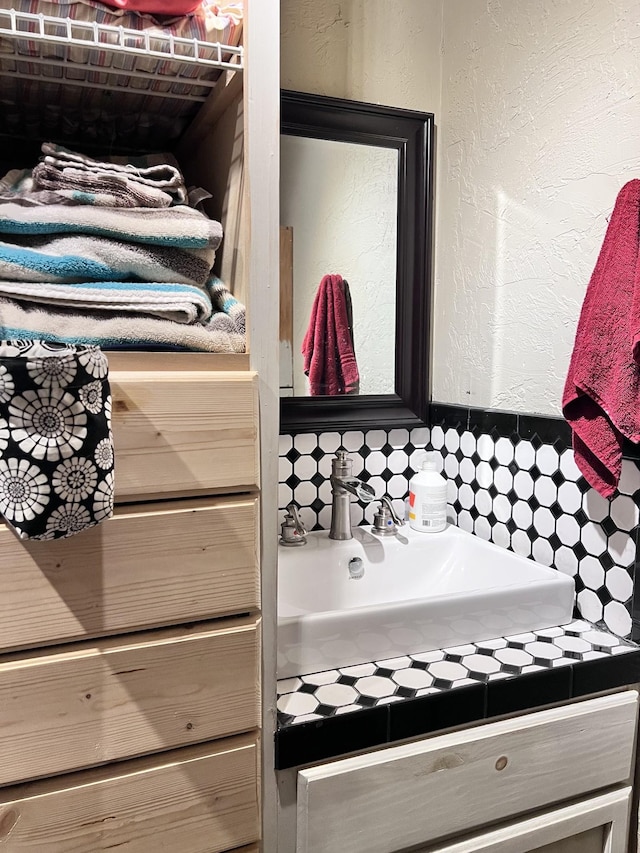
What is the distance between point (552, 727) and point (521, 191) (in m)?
1.01

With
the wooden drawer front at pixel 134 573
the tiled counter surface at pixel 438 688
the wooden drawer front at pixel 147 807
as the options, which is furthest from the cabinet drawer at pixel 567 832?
the wooden drawer front at pixel 134 573

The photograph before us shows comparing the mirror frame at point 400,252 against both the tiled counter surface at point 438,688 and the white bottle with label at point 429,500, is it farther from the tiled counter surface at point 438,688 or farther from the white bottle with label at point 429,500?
the tiled counter surface at point 438,688

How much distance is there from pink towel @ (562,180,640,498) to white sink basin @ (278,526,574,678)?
0.25m

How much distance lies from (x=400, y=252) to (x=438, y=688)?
97cm

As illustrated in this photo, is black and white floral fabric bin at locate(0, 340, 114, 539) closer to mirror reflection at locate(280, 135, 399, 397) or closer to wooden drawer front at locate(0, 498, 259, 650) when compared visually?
wooden drawer front at locate(0, 498, 259, 650)

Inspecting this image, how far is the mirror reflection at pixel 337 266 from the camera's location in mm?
1439

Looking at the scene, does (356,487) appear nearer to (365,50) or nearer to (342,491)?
(342,491)

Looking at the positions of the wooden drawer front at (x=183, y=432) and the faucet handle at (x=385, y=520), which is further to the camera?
the faucet handle at (x=385, y=520)

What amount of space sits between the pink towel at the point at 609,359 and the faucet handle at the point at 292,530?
0.58 m

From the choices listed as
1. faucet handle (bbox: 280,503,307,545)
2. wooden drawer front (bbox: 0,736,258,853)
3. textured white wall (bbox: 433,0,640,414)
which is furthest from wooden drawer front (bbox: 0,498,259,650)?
textured white wall (bbox: 433,0,640,414)

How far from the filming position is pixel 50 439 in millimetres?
681

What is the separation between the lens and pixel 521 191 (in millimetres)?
1372

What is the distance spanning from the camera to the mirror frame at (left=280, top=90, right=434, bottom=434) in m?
1.45

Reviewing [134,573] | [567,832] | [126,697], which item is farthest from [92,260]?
[567,832]
